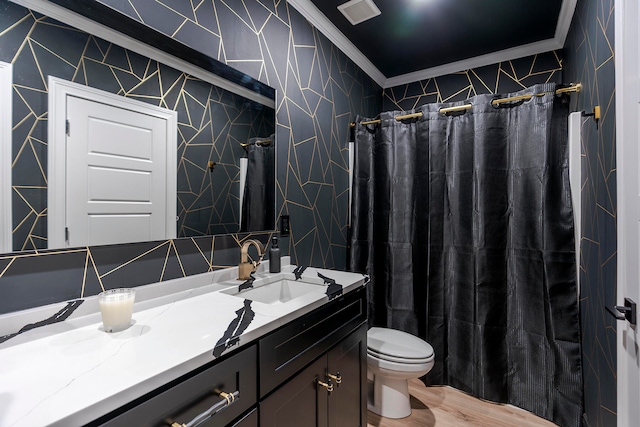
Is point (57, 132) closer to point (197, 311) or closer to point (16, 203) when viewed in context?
point (16, 203)

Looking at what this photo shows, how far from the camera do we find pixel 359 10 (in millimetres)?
1968

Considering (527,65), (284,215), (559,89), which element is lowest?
(284,215)

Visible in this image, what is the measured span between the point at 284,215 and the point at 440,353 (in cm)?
151

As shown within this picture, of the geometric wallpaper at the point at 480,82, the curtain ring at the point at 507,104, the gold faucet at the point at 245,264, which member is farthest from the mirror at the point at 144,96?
the geometric wallpaper at the point at 480,82

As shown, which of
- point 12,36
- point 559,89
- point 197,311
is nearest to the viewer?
point 12,36

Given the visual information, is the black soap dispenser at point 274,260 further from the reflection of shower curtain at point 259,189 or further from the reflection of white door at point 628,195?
the reflection of white door at point 628,195

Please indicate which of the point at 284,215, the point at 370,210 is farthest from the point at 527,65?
the point at 284,215

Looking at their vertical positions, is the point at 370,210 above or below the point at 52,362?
above

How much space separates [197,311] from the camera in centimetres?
105

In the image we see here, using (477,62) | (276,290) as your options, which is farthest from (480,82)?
(276,290)

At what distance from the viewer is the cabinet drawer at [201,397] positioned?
0.62 metres

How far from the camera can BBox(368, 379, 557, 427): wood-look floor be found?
179 cm

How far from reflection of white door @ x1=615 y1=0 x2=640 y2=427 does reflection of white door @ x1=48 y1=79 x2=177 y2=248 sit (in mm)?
1717

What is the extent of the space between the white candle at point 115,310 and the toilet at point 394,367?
139 centimetres
